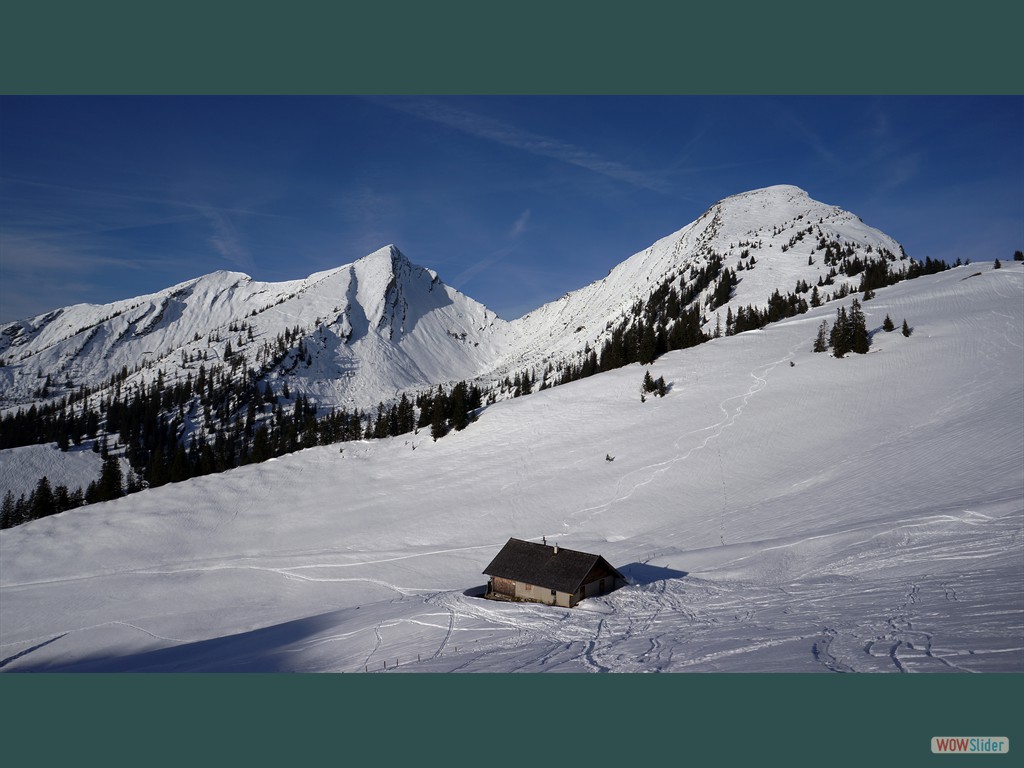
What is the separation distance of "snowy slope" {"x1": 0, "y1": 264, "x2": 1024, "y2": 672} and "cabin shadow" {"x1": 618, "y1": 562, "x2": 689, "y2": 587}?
129mm

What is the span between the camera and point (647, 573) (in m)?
23.5

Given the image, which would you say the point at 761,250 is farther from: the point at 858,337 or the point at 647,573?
the point at 647,573

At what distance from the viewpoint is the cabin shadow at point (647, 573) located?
22422 mm

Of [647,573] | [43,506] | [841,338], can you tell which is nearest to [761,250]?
[841,338]

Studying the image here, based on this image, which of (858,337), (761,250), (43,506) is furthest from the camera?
(761,250)

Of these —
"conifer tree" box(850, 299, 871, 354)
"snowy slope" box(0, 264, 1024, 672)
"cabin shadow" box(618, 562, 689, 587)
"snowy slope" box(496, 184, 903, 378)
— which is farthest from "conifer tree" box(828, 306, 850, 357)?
"snowy slope" box(496, 184, 903, 378)

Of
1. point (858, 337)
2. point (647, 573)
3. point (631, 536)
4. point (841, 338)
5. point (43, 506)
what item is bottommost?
point (647, 573)

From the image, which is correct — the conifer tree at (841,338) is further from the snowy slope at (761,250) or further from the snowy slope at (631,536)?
the snowy slope at (761,250)

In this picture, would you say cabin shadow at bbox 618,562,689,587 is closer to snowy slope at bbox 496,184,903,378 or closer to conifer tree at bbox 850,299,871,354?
conifer tree at bbox 850,299,871,354

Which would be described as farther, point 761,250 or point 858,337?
point 761,250

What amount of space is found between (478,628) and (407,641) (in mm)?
2443

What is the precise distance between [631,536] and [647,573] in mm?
6066

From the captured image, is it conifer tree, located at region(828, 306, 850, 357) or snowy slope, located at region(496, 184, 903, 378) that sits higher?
snowy slope, located at region(496, 184, 903, 378)

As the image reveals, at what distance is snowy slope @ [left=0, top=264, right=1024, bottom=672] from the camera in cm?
1462
